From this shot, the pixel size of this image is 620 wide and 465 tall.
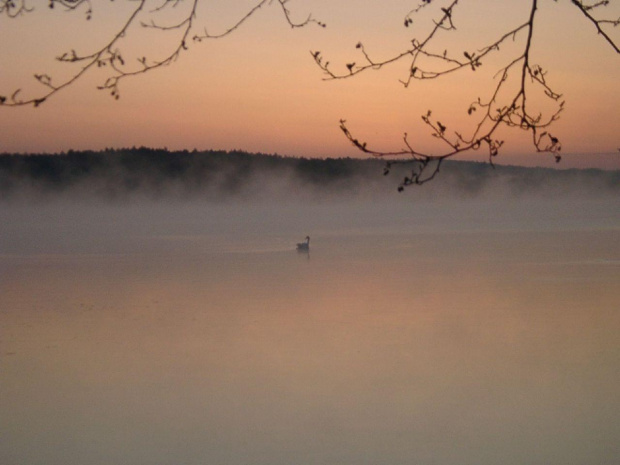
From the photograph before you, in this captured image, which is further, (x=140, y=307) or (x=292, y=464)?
(x=140, y=307)

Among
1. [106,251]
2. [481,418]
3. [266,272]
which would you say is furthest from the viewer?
[106,251]

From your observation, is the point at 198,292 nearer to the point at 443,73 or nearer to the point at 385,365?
the point at 385,365

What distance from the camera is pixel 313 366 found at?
9258 mm

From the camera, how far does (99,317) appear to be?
1267 cm

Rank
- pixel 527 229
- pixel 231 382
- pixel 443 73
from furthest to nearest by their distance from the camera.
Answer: pixel 527 229 → pixel 231 382 → pixel 443 73

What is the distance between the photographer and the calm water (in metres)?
7.02

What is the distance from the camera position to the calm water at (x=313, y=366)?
23.0ft

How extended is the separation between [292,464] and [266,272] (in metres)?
12.0

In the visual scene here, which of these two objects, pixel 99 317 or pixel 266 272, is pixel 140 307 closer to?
pixel 99 317

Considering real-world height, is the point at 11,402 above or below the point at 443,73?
below

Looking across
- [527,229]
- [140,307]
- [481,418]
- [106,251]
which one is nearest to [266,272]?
[140,307]

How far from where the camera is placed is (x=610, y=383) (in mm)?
8539

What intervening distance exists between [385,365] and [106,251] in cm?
1733

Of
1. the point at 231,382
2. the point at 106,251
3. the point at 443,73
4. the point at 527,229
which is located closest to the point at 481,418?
the point at 231,382
